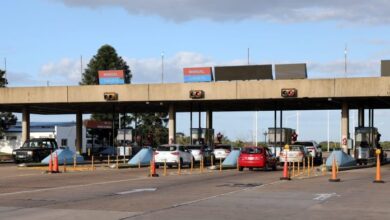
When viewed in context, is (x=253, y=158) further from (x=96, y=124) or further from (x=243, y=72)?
(x=96, y=124)

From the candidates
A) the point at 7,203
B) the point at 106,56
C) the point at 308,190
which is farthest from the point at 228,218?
the point at 106,56

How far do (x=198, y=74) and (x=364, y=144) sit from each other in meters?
12.8

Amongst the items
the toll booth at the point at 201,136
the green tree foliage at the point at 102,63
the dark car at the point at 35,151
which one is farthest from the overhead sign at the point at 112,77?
the green tree foliage at the point at 102,63

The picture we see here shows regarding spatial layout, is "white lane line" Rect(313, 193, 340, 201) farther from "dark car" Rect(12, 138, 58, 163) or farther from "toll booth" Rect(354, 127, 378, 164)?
"dark car" Rect(12, 138, 58, 163)

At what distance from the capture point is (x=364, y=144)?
144 ft

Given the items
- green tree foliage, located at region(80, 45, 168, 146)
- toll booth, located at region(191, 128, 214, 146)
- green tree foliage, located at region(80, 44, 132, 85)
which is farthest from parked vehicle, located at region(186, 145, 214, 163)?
green tree foliage, located at region(80, 44, 132, 85)

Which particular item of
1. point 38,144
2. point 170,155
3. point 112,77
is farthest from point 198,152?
point 38,144

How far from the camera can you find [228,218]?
13344 millimetres

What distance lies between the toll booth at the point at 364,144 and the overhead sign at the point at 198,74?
11.3m

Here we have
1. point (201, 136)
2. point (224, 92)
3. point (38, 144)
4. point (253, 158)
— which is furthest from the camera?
point (201, 136)

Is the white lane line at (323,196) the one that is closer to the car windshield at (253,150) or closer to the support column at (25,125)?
the car windshield at (253,150)

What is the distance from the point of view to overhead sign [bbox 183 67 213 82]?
46656mm

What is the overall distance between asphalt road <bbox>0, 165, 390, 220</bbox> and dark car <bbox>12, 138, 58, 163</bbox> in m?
20.1

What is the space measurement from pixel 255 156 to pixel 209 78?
1285cm
